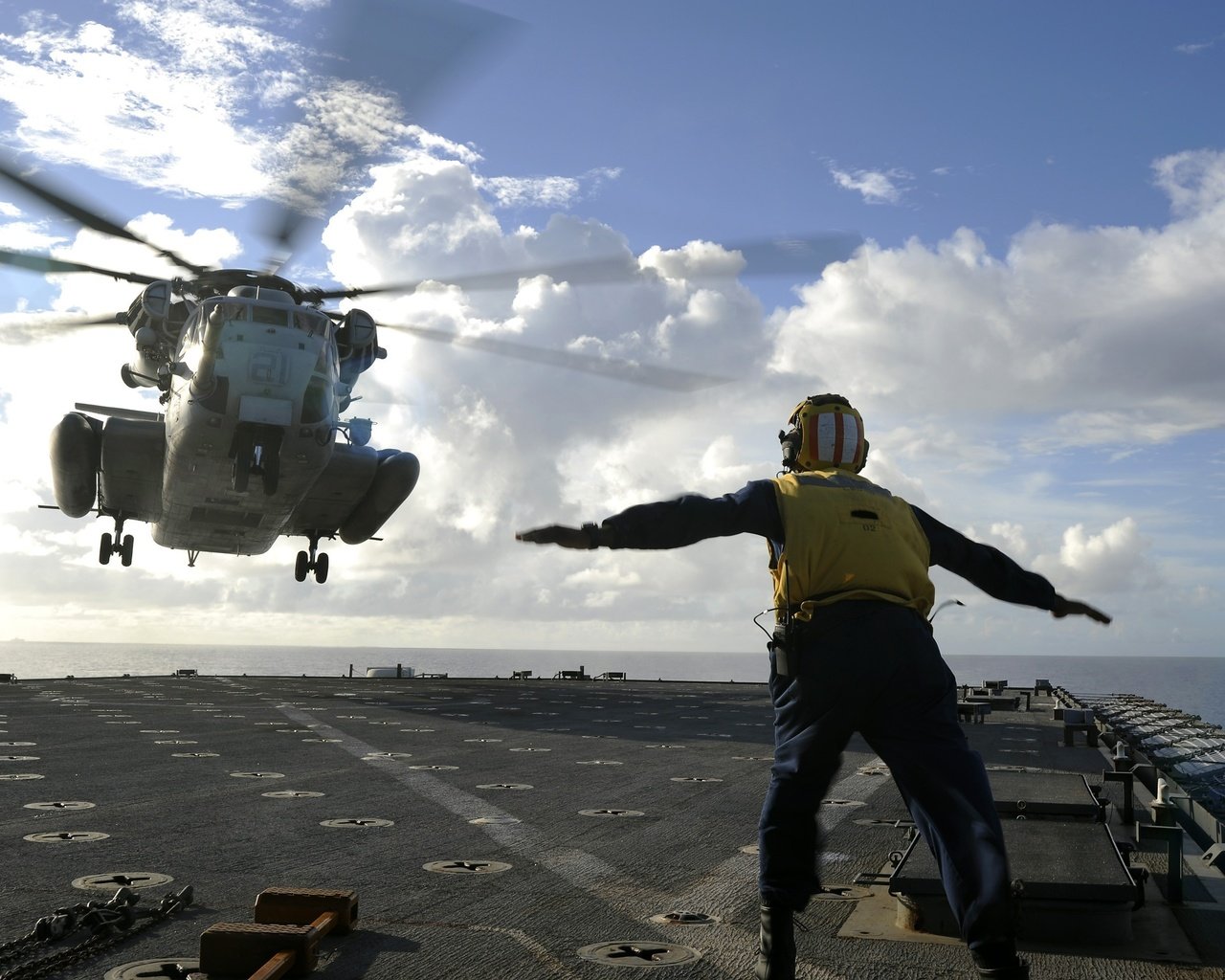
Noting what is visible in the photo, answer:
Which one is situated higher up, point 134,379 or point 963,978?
point 134,379

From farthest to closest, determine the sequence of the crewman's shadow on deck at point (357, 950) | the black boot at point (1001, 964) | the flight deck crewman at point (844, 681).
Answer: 1. the crewman's shadow on deck at point (357, 950)
2. the flight deck crewman at point (844, 681)
3. the black boot at point (1001, 964)

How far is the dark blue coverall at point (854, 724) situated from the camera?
15.0ft

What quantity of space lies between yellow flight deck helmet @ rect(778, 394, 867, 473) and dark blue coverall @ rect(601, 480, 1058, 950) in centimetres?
65

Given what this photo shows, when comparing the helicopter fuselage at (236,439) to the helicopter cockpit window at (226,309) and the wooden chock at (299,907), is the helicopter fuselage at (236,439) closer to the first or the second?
the helicopter cockpit window at (226,309)

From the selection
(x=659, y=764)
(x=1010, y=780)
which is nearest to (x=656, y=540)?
(x=1010, y=780)

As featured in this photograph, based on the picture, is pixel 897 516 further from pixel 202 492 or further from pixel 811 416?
pixel 202 492

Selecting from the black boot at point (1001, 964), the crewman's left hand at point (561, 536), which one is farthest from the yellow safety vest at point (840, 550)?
Answer: the black boot at point (1001, 964)

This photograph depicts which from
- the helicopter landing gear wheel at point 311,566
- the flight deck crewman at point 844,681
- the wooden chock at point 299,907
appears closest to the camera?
the flight deck crewman at point 844,681

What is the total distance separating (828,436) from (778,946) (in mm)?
2289

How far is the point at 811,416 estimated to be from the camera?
536cm

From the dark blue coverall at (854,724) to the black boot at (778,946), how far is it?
0.06 meters

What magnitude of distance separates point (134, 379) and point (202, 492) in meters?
3.48

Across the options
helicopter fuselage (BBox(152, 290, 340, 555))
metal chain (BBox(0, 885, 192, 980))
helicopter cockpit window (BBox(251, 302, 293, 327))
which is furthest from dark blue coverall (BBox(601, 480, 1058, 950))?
helicopter cockpit window (BBox(251, 302, 293, 327))

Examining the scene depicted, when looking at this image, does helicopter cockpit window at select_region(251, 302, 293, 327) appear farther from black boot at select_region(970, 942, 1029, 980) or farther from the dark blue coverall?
black boot at select_region(970, 942, 1029, 980)
